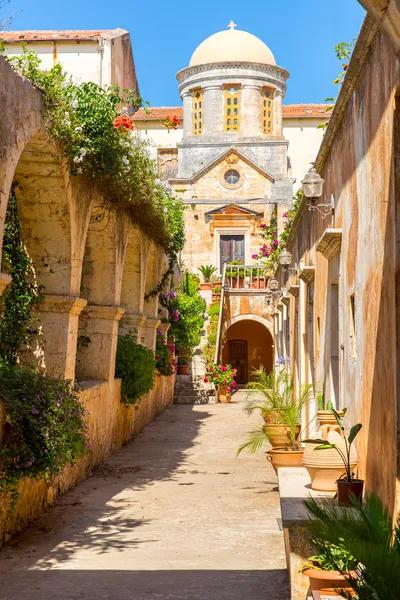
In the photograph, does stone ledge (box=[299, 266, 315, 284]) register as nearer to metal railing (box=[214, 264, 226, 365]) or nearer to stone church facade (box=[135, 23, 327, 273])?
metal railing (box=[214, 264, 226, 365])

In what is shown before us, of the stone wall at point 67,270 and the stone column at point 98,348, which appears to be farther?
the stone column at point 98,348

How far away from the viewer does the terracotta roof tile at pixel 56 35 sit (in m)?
27.5

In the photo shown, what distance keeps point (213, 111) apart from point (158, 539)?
32187mm

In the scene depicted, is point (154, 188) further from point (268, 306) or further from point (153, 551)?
point (268, 306)

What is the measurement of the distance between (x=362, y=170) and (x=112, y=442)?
23.5 feet

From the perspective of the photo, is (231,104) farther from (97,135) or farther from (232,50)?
(97,135)

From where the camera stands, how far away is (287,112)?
1779 inches

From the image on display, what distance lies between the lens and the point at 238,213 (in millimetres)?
34156

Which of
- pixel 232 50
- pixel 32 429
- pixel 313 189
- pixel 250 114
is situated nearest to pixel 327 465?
pixel 32 429

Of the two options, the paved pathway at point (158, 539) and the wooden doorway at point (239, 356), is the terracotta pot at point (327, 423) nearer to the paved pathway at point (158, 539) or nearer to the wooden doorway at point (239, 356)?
the paved pathway at point (158, 539)

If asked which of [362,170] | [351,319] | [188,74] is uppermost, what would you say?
[188,74]

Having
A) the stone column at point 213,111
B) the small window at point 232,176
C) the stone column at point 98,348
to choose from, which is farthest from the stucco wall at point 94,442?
the stone column at point 213,111

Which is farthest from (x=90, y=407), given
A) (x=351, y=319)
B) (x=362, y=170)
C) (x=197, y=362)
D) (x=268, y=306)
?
(x=268, y=306)

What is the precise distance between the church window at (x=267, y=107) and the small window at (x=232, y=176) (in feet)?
12.3
